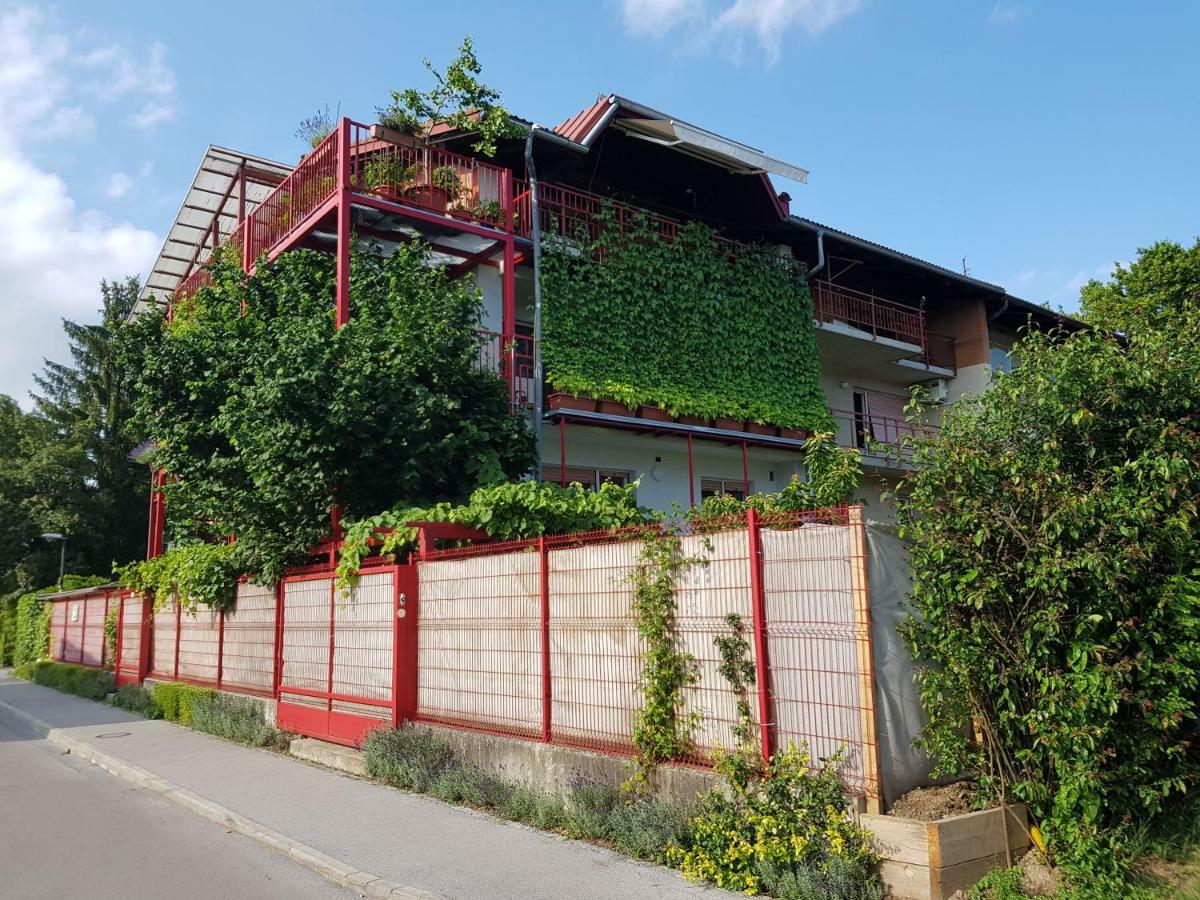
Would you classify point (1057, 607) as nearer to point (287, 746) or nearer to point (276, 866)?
point (276, 866)

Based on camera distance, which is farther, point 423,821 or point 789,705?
point 423,821

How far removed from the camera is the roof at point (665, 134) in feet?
53.8

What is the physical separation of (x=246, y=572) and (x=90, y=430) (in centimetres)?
3108

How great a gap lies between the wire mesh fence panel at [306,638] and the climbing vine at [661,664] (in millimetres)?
5827

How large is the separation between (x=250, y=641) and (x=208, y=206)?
12.0m

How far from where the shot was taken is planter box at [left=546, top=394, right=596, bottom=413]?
50.8 ft

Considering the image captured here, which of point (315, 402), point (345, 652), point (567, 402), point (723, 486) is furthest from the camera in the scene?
point (723, 486)

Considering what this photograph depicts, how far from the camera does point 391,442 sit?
39.6ft

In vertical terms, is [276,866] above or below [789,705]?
below

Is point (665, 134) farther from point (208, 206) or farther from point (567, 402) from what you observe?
point (208, 206)

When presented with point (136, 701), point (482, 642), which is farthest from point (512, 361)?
point (136, 701)

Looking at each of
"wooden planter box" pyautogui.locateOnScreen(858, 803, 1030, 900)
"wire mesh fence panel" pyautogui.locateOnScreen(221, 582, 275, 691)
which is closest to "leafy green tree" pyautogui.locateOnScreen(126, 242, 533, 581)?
"wire mesh fence panel" pyautogui.locateOnScreen(221, 582, 275, 691)

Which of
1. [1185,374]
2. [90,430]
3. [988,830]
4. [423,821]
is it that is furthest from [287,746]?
[90,430]

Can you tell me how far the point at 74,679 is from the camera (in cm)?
2183
